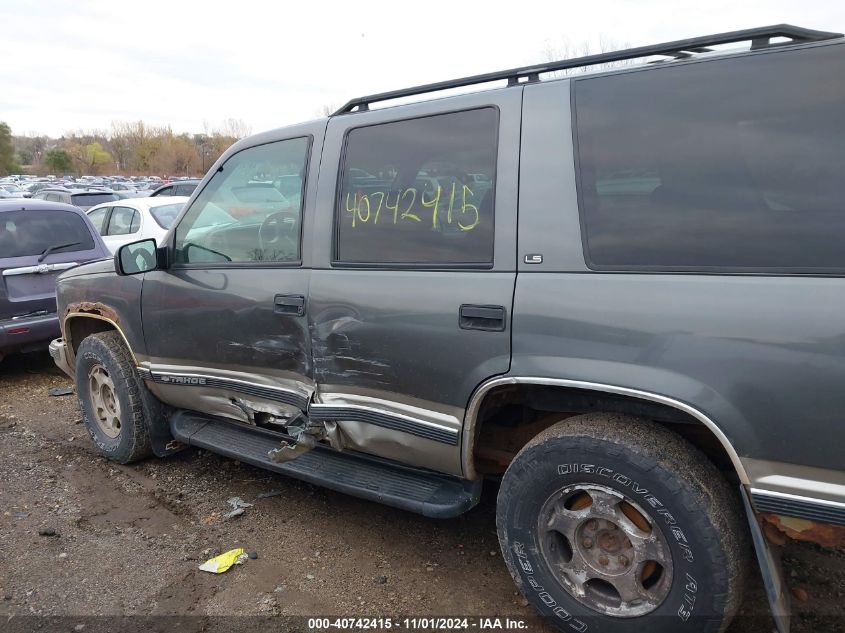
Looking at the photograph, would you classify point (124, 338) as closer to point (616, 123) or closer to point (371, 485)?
point (371, 485)

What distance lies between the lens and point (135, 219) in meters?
9.40

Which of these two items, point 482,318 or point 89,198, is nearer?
point 482,318

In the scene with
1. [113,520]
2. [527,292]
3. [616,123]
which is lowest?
[113,520]

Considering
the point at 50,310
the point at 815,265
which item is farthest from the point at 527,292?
the point at 50,310

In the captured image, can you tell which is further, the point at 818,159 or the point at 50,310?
the point at 50,310

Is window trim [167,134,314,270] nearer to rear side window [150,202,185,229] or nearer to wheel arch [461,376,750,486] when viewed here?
wheel arch [461,376,750,486]

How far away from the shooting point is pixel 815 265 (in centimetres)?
182

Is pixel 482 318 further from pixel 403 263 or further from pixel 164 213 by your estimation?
pixel 164 213

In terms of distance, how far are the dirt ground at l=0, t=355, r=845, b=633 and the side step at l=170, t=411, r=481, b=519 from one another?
1.35 ft

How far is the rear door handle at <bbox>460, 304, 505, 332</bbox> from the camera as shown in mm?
2365

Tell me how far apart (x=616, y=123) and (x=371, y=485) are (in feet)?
6.13

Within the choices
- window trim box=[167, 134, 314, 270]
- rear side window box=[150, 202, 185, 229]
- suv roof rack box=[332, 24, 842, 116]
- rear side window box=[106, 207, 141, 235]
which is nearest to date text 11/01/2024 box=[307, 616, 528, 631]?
window trim box=[167, 134, 314, 270]

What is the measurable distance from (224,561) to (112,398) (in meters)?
1.80

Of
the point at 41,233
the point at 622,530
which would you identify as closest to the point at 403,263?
the point at 622,530
